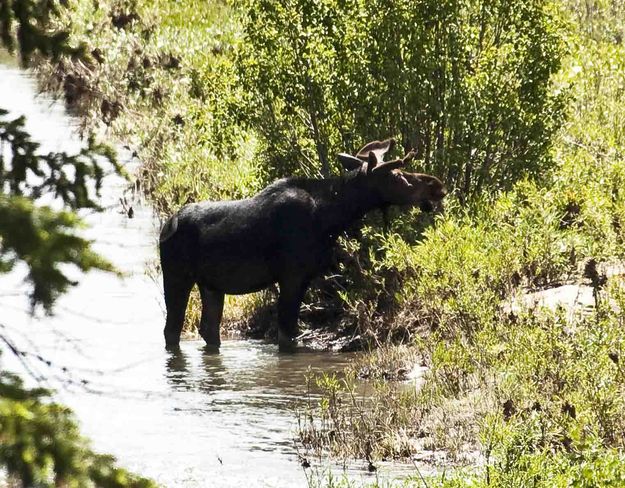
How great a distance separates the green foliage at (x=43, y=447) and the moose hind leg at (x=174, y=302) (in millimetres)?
9257

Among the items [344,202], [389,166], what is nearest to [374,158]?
[389,166]

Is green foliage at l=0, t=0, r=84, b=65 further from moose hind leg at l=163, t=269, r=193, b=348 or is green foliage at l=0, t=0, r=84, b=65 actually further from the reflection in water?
moose hind leg at l=163, t=269, r=193, b=348

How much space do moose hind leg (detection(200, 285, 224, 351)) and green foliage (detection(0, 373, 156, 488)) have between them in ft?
30.3

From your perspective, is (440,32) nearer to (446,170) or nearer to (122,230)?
(446,170)

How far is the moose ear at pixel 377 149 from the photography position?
537 inches

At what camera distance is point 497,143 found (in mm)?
14375

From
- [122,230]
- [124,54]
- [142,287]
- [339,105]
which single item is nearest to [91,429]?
[339,105]

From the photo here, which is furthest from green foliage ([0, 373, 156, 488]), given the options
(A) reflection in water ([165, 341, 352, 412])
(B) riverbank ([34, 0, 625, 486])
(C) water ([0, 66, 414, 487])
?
(A) reflection in water ([165, 341, 352, 412])

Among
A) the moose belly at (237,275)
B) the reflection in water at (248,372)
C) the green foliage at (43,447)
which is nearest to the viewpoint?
the green foliage at (43,447)

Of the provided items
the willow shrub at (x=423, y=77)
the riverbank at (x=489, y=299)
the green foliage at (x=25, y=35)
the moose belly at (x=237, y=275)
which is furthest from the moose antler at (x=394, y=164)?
the green foliage at (x=25, y=35)

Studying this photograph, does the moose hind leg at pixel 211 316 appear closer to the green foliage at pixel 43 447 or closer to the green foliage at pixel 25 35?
the green foliage at pixel 25 35

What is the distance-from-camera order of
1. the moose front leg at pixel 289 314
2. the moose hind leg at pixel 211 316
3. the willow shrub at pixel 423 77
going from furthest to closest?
the willow shrub at pixel 423 77 < the moose hind leg at pixel 211 316 < the moose front leg at pixel 289 314

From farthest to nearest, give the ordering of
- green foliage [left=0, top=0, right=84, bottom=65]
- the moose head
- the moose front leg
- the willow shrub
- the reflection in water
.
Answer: the willow shrub
the moose front leg
the moose head
the reflection in water
green foliage [left=0, top=0, right=84, bottom=65]

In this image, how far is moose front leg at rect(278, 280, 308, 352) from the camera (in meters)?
13.4
